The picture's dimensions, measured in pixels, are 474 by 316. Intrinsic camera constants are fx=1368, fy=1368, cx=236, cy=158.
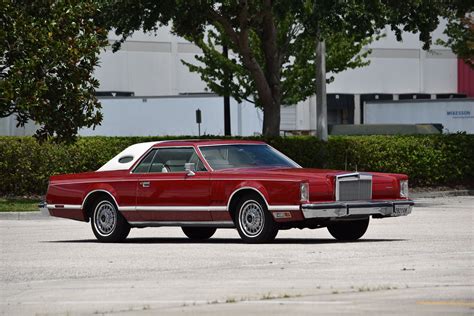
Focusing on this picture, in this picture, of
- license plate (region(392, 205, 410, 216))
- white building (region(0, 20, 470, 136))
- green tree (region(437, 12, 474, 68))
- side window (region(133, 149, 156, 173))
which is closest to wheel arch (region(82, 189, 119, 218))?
side window (region(133, 149, 156, 173))

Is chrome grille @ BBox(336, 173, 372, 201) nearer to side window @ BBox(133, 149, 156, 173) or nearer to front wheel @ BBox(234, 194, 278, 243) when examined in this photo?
front wheel @ BBox(234, 194, 278, 243)

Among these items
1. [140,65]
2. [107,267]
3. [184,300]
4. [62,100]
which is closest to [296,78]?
[62,100]

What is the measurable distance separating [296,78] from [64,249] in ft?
85.5

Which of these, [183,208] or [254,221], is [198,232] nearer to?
[183,208]

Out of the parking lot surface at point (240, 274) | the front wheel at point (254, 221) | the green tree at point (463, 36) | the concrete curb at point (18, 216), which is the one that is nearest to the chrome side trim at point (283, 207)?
the front wheel at point (254, 221)

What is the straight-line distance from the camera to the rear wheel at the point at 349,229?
18.9m

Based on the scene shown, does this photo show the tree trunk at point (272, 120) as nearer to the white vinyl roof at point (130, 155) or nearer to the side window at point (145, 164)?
the white vinyl roof at point (130, 155)

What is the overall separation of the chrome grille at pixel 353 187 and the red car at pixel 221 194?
0.04ft

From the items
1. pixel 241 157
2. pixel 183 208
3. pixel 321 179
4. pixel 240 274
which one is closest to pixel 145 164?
pixel 183 208

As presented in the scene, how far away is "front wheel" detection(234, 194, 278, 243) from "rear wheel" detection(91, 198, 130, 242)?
6.64 feet

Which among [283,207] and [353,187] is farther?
[353,187]

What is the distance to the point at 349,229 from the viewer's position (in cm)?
1905

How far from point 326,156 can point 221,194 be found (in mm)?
17834

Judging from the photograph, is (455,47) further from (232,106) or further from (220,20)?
(220,20)
